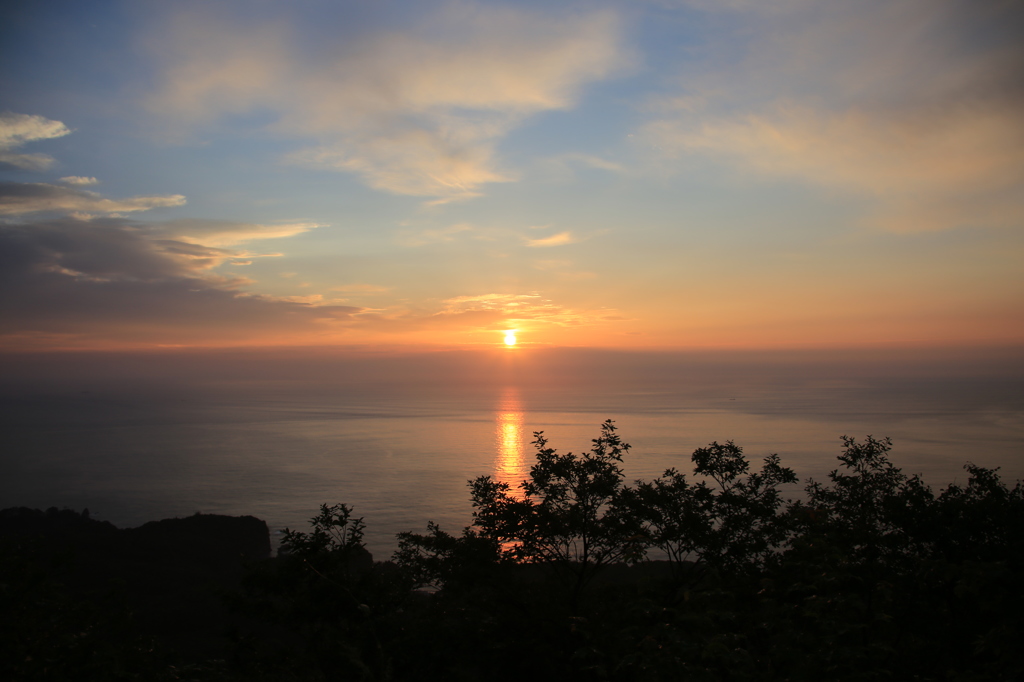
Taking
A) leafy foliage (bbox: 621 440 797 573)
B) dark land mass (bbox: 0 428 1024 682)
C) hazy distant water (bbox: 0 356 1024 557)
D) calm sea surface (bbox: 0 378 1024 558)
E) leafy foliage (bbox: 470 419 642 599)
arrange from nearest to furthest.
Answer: dark land mass (bbox: 0 428 1024 682) → leafy foliage (bbox: 621 440 797 573) → leafy foliage (bbox: 470 419 642 599) → calm sea surface (bbox: 0 378 1024 558) → hazy distant water (bbox: 0 356 1024 557)

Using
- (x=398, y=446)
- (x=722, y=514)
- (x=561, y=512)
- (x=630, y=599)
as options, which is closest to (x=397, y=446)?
(x=398, y=446)

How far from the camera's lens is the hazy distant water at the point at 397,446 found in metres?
62.6

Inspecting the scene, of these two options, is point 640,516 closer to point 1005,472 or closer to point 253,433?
point 1005,472

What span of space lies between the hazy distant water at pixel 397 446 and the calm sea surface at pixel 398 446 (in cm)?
32

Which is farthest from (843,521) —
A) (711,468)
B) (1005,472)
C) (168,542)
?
(1005,472)

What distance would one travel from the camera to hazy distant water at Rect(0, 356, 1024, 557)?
62562 millimetres

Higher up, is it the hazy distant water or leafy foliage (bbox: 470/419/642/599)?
leafy foliage (bbox: 470/419/642/599)

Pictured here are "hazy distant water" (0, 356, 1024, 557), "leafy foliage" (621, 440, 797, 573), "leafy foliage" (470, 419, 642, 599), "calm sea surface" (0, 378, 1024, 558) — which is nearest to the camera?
"leafy foliage" (621, 440, 797, 573)

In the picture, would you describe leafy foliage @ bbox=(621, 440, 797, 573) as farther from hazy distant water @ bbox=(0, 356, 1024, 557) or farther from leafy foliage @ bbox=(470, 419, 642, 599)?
hazy distant water @ bbox=(0, 356, 1024, 557)

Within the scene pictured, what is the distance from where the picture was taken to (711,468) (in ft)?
41.2

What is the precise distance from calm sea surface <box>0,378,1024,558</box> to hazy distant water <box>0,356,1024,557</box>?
0.32 meters

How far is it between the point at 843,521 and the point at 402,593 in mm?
10224

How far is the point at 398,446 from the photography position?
9769 cm

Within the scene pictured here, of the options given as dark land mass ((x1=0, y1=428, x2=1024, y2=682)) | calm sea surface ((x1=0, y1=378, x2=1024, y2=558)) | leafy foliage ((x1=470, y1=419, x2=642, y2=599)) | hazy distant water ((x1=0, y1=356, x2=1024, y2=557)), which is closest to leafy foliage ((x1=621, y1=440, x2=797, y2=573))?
dark land mass ((x1=0, y1=428, x2=1024, y2=682))
